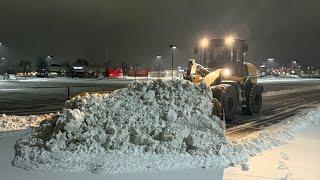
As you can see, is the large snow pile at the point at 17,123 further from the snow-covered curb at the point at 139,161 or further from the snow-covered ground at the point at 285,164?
the snow-covered ground at the point at 285,164

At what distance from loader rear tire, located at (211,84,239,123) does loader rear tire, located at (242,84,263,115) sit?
232 cm

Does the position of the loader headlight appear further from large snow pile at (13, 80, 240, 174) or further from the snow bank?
large snow pile at (13, 80, 240, 174)

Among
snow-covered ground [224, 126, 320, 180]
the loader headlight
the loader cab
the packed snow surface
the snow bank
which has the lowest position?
snow-covered ground [224, 126, 320, 180]

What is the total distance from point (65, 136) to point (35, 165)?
0.99 metres

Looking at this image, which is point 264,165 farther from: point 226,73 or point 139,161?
point 226,73

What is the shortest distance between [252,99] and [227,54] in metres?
2.79

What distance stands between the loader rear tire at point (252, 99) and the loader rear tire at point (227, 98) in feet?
7.60

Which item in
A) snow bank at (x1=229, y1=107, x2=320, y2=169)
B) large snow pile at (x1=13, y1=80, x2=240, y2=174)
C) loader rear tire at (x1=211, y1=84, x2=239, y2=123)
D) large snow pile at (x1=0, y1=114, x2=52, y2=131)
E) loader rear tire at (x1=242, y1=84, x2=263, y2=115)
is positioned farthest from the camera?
loader rear tire at (x1=242, y1=84, x2=263, y2=115)

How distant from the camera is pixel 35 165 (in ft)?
31.7

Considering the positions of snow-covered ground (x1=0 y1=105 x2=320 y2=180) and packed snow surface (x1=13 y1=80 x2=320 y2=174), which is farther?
packed snow surface (x1=13 y1=80 x2=320 y2=174)

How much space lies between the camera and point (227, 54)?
2005 centimetres

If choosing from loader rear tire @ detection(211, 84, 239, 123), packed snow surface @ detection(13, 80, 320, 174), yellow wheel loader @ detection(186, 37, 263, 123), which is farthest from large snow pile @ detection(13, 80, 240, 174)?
yellow wheel loader @ detection(186, 37, 263, 123)

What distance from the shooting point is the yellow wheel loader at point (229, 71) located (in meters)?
18.9

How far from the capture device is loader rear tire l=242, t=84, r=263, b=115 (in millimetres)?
21391
